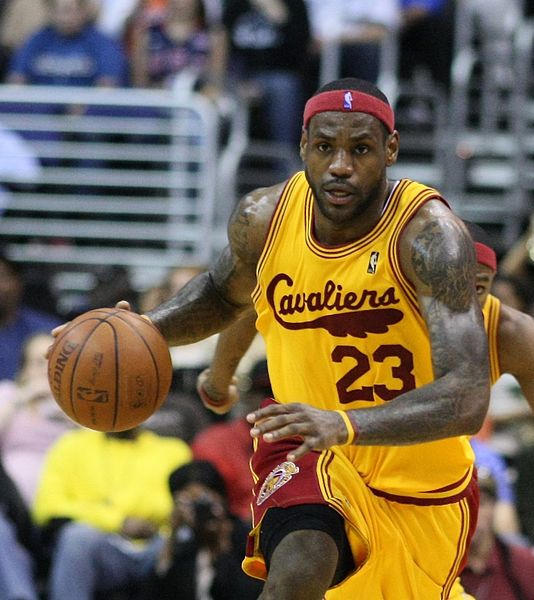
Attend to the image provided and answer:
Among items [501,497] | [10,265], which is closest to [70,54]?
[10,265]

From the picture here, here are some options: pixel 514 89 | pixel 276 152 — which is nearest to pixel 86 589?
pixel 276 152

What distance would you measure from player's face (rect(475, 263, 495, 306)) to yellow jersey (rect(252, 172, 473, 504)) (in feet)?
2.50

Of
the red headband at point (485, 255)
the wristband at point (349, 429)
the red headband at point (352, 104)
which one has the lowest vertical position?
the red headband at point (485, 255)

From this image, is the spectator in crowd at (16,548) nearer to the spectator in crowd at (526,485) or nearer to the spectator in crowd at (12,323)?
the spectator in crowd at (12,323)

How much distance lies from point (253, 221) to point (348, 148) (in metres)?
0.64

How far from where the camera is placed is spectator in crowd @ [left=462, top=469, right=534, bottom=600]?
784cm

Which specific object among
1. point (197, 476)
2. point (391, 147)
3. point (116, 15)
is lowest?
point (197, 476)

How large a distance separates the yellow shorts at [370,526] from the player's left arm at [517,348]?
29.6 inches

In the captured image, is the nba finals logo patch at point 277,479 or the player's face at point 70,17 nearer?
the nba finals logo patch at point 277,479

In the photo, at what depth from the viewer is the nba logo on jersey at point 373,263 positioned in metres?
5.32

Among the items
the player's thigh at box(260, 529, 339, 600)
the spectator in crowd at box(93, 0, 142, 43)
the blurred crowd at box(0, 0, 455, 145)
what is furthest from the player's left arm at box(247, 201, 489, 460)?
the spectator in crowd at box(93, 0, 142, 43)

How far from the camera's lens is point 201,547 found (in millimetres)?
8234

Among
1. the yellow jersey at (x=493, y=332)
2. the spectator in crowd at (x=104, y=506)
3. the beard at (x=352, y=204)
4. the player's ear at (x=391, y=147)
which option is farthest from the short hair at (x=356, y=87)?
the spectator in crowd at (x=104, y=506)

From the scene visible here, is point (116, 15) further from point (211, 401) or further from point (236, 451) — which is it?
point (211, 401)
